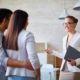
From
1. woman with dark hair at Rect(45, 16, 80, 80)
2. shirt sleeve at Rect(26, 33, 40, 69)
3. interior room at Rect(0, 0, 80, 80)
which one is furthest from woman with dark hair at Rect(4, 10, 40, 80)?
interior room at Rect(0, 0, 80, 80)

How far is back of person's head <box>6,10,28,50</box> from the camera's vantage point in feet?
6.47

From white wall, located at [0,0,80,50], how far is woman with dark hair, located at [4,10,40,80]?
16.5 feet

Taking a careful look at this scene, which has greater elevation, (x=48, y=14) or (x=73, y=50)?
(x=48, y=14)

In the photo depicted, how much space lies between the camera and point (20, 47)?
195 centimetres

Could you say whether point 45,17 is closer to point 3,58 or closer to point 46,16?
point 46,16

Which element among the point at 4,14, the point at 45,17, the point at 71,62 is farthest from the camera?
the point at 45,17

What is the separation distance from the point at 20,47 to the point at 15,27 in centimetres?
18

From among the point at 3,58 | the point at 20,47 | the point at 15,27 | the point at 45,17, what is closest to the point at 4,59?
the point at 3,58

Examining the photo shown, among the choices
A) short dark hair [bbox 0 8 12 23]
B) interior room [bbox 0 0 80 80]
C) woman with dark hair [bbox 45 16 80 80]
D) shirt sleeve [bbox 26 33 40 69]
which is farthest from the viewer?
interior room [bbox 0 0 80 80]

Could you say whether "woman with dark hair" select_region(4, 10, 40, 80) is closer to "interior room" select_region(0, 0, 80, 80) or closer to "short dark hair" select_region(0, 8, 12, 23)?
"short dark hair" select_region(0, 8, 12, 23)

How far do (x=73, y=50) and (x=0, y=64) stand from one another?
2.89ft

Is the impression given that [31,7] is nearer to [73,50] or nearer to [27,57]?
[73,50]

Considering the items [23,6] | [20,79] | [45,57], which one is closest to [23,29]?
[20,79]

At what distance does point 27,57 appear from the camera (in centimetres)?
198
